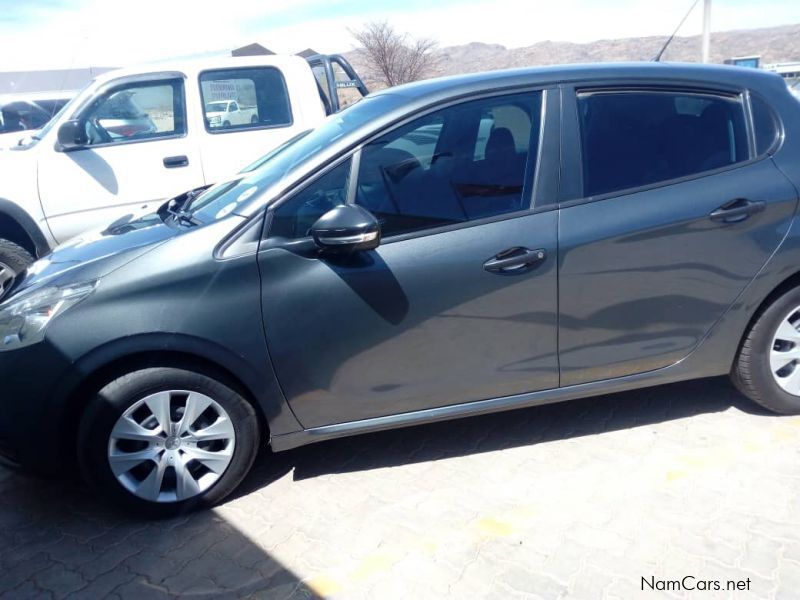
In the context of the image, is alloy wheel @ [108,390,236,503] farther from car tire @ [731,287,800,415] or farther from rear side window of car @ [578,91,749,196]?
car tire @ [731,287,800,415]

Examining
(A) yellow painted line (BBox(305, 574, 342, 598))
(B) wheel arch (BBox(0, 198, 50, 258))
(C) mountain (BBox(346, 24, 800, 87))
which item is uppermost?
(C) mountain (BBox(346, 24, 800, 87))

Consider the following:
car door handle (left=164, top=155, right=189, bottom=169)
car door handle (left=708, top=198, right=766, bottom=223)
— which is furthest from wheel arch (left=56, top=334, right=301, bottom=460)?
car door handle (left=164, top=155, right=189, bottom=169)

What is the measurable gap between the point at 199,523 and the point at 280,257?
4.00 ft

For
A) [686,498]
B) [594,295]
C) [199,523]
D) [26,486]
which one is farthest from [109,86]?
[686,498]

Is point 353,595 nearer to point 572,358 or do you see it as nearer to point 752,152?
point 572,358

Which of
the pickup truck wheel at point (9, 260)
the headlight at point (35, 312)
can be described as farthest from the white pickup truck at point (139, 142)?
the headlight at point (35, 312)

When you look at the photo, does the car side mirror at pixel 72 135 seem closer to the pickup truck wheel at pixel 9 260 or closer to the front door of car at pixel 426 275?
the pickup truck wheel at pixel 9 260

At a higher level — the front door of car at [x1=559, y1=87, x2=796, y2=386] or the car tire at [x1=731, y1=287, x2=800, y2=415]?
the front door of car at [x1=559, y1=87, x2=796, y2=386]

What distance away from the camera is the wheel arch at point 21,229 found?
5461 millimetres

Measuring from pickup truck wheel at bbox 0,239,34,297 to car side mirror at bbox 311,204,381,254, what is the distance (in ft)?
11.9

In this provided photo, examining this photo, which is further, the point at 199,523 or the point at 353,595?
the point at 199,523

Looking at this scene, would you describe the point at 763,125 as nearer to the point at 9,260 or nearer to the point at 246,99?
the point at 246,99

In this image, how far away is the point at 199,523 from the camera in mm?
3057

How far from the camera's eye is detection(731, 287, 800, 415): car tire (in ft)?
11.0
